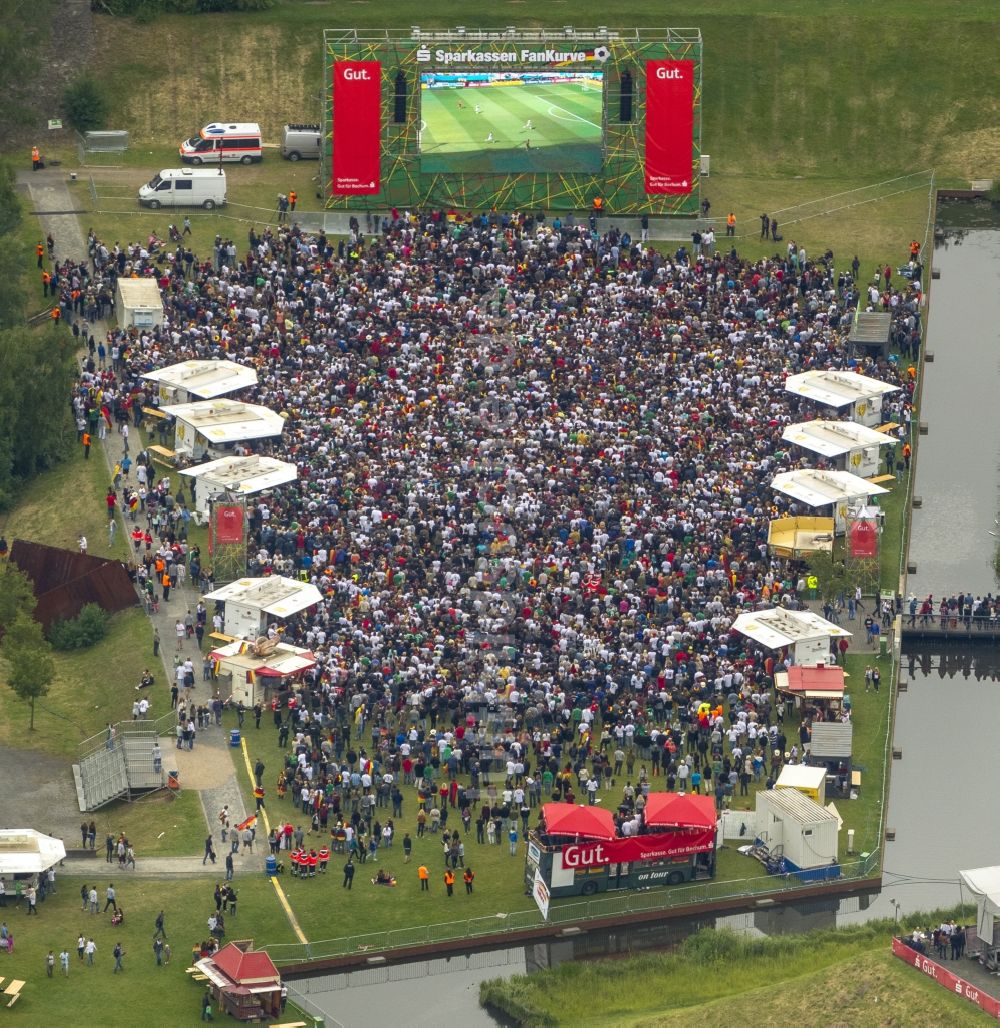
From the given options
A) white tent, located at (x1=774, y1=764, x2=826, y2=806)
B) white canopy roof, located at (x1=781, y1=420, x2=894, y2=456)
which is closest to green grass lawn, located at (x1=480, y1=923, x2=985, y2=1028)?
white tent, located at (x1=774, y1=764, x2=826, y2=806)

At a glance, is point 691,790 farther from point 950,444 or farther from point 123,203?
point 123,203

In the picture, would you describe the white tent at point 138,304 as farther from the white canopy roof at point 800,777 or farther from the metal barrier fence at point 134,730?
the white canopy roof at point 800,777

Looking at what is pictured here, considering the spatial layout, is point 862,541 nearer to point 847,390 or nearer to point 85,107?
point 847,390

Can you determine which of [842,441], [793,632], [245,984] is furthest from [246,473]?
[245,984]

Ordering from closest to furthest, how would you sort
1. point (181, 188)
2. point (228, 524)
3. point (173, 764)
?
point (173, 764) < point (228, 524) < point (181, 188)

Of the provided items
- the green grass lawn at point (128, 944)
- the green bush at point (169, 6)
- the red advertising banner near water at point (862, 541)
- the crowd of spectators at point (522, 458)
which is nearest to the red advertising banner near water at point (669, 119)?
the crowd of spectators at point (522, 458)

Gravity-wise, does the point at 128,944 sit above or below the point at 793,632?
below

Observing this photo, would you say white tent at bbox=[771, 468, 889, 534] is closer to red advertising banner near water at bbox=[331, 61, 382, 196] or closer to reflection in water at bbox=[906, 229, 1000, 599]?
reflection in water at bbox=[906, 229, 1000, 599]
